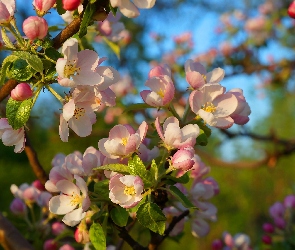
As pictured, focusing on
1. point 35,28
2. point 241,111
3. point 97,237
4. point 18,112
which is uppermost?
point 35,28

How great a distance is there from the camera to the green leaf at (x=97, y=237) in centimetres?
78

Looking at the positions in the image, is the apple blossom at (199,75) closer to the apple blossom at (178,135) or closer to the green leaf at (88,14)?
the apple blossom at (178,135)

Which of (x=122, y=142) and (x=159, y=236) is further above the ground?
(x=122, y=142)

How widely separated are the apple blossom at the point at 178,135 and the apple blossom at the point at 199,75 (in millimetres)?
99

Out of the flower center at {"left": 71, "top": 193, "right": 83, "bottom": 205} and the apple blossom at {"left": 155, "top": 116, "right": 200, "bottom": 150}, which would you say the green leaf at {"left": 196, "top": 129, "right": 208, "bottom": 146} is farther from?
the flower center at {"left": 71, "top": 193, "right": 83, "bottom": 205}

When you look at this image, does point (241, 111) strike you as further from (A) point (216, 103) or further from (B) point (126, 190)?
(B) point (126, 190)

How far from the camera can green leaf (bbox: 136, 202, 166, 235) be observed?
714 mm

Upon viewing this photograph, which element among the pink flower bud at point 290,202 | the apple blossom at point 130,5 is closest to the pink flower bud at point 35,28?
the apple blossom at point 130,5

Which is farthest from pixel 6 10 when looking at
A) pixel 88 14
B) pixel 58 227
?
pixel 58 227

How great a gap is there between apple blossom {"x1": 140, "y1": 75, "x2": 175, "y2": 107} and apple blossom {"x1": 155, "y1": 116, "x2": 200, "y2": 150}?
54 mm

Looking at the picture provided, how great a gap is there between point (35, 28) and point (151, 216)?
35 centimetres

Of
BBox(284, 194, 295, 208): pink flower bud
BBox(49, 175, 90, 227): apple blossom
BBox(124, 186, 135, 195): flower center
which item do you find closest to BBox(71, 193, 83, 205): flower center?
BBox(49, 175, 90, 227): apple blossom

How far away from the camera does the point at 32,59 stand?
0.65 m

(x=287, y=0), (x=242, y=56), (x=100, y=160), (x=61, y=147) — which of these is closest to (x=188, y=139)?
(x=100, y=160)
